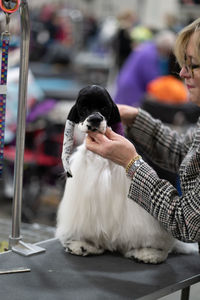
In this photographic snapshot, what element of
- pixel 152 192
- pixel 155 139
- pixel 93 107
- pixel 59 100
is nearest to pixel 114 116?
pixel 93 107

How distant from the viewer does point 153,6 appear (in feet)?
39.0

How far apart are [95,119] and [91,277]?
37 centimetres

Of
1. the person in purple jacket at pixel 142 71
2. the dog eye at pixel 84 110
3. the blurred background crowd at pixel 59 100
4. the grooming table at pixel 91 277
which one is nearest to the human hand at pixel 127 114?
the blurred background crowd at pixel 59 100

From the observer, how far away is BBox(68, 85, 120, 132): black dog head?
1.09 metres

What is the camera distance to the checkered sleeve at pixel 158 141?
1430 millimetres

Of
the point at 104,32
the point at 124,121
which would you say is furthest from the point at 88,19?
the point at 124,121

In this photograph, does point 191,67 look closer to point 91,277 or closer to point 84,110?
point 84,110

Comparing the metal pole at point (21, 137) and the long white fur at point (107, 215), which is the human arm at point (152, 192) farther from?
the metal pole at point (21, 137)

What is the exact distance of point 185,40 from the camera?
3.97 ft

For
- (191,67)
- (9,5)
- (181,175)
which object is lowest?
(181,175)

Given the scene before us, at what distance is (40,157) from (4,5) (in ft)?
5.64

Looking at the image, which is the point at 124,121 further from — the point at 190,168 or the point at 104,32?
the point at 104,32

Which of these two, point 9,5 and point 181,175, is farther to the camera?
point 181,175

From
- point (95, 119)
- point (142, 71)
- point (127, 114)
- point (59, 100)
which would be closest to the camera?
point (95, 119)
